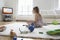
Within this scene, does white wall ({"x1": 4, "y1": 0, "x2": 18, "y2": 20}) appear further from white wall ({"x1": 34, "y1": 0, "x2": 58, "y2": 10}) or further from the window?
white wall ({"x1": 34, "y1": 0, "x2": 58, "y2": 10})

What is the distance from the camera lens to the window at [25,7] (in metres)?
5.01

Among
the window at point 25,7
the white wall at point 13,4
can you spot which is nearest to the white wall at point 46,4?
the window at point 25,7

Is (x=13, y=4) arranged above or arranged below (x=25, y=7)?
above

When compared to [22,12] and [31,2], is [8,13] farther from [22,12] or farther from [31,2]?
[31,2]

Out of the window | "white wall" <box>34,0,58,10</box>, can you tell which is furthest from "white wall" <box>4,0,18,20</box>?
"white wall" <box>34,0,58,10</box>

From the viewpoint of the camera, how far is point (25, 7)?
5.08m

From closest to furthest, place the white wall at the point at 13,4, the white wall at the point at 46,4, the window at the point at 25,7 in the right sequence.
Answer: the white wall at the point at 46,4 < the window at the point at 25,7 < the white wall at the point at 13,4

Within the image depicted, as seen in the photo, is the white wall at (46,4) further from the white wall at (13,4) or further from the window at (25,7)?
the white wall at (13,4)

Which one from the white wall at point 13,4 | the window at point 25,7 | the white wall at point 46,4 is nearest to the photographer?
the white wall at point 46,4

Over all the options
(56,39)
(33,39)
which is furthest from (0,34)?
(56,39)

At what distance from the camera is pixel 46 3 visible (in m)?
4.90

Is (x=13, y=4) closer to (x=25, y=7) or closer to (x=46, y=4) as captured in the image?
(x=25, y=7)

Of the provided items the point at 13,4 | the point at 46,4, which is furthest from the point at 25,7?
the point at 46,4

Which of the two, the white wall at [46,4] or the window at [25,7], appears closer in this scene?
the white wall at [46,4]
